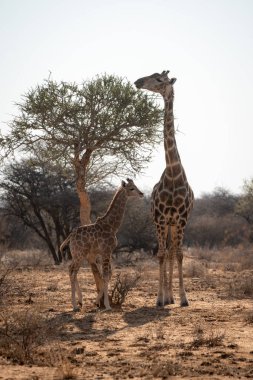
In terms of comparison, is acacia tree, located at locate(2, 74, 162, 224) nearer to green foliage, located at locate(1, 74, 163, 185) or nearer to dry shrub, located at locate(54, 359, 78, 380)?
green foliage, located at locate(1, 74, 163, 185)

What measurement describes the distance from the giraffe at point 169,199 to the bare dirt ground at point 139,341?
64 cm

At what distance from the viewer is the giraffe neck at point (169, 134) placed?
1262 centimetres

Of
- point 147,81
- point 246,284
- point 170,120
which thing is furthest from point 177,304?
point 147,81

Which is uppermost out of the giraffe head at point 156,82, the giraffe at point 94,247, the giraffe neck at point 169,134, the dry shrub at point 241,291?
the giraffe head at point 156,82

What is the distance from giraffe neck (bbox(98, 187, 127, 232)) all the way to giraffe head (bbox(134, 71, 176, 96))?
2.17 m

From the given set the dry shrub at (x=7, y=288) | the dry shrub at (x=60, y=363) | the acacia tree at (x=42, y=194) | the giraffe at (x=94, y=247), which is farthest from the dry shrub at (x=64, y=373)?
the acacia tree at (x=42, y=194)

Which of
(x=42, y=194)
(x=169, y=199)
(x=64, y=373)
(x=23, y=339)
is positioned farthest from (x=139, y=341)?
(x=42, y=194)

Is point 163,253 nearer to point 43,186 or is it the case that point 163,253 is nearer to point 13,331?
point 13,331

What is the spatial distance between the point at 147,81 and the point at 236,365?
7084 mm

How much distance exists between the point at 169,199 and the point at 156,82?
2.34 m

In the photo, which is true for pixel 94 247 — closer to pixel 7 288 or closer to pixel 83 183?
pixel 7 288

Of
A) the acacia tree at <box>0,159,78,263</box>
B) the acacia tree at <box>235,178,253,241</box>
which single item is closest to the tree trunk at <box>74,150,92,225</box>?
the acacia tree at <box>0,159,78,263</box>

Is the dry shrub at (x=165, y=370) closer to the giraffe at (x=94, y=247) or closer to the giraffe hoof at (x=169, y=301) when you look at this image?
the giraffe at (x=94, y=247)

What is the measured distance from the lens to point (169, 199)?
40.3 feet
